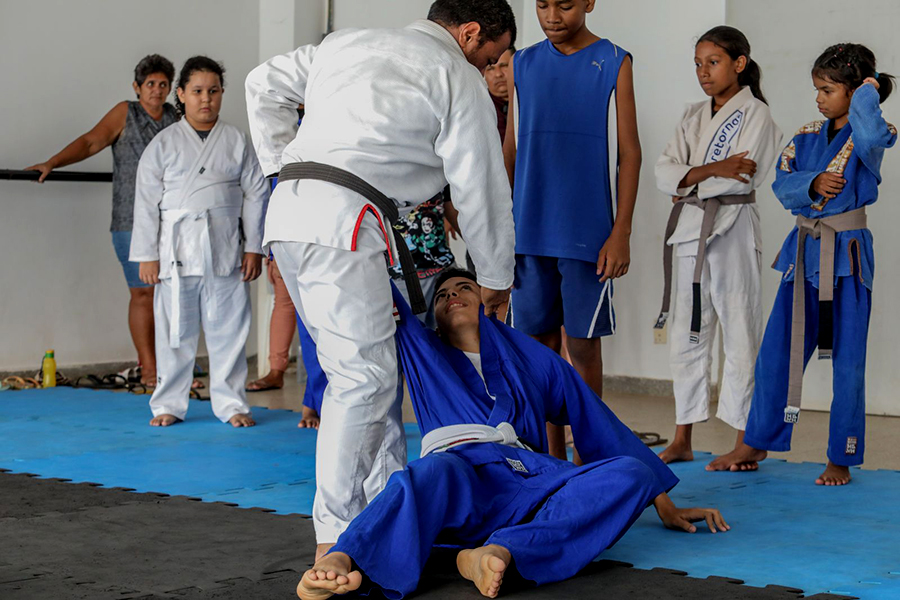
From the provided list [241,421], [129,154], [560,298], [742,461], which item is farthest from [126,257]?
[742,461]

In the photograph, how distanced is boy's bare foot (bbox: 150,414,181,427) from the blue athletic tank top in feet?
7.12

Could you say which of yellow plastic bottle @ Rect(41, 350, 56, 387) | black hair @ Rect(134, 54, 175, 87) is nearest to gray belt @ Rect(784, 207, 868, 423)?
black hair @ Rect(134, 54, 175, 87)

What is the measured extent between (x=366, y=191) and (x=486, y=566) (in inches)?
36.1

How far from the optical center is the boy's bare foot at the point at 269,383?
640 centimetres

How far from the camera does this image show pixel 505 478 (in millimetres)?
2779

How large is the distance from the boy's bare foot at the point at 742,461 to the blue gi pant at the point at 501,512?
137cm

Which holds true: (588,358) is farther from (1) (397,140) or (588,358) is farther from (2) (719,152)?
(1) (397,140)

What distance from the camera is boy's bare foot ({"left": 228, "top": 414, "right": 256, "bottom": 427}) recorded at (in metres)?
5.07

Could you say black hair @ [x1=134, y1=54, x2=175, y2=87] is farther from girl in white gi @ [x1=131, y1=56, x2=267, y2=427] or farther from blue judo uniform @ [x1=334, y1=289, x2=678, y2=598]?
blue judo uniform @ [x1=334, y1=289, x2=678, y2=598]

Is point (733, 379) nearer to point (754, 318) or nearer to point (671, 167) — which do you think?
point (754, 318)

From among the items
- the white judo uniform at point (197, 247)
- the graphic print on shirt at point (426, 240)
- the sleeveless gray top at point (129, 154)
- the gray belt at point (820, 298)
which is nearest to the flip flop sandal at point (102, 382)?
the sleeveless gray top at point (129, 154)

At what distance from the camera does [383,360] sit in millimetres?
2660

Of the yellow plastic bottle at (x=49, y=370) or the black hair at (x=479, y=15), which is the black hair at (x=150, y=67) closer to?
the yellow plastic bottle at (x=49, y=370)

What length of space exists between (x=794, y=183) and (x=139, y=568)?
8.52ft
